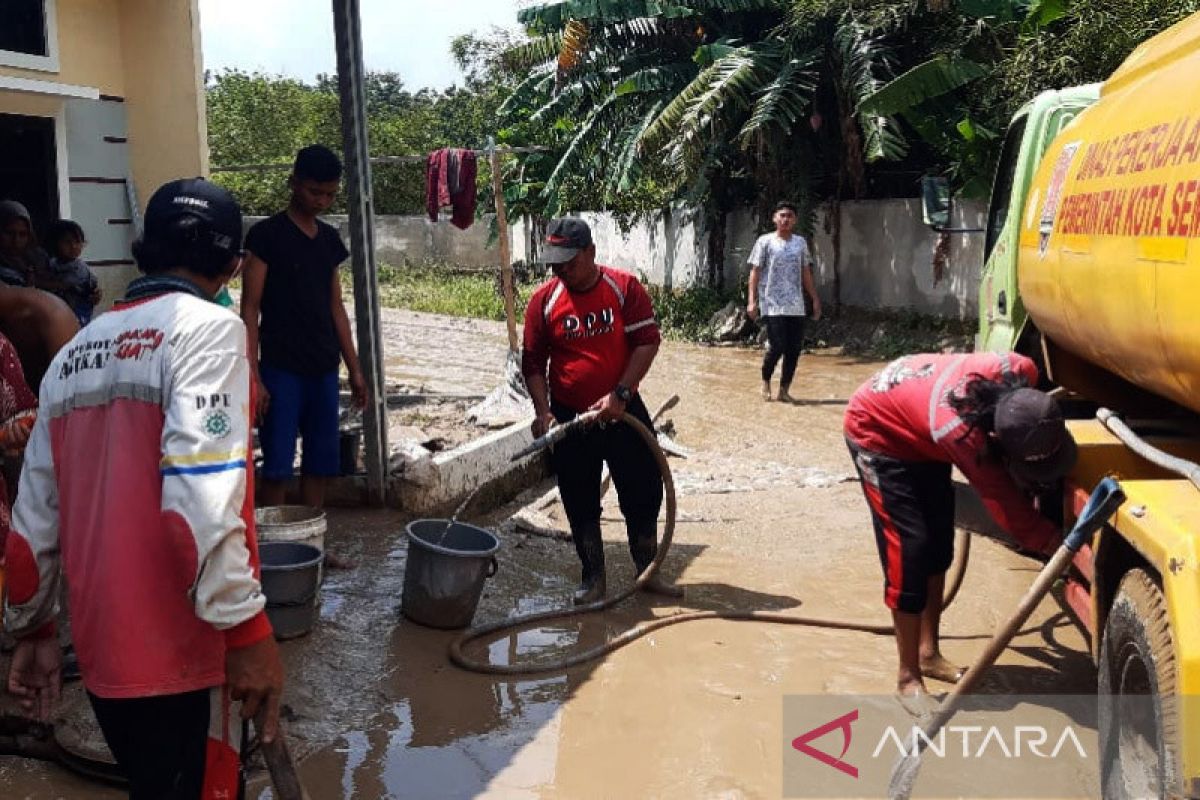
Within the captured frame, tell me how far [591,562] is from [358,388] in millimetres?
1587

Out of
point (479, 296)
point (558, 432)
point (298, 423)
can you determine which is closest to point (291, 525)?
point (298, 423)

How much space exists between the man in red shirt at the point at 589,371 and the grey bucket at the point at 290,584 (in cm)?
125

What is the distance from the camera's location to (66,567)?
2.43m

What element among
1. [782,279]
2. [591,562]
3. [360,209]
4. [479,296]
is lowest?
[591,562]

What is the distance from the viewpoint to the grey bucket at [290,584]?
466cm

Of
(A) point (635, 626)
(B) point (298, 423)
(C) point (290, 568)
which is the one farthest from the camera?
(B) point (298, 423)

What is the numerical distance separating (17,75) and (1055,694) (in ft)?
22.1

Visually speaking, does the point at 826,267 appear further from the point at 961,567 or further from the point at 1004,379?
the point at 1004,379

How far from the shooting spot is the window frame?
714 cm

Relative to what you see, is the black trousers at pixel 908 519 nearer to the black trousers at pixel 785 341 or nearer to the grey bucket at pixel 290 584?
Answer: the grey bucket at pixel 290 584

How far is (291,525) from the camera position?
4.96 m

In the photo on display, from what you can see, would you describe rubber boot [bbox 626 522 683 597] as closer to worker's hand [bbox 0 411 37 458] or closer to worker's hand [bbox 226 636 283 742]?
worker's hand [bbox 0 411 37 458]

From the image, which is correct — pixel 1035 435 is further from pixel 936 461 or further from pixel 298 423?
pixel 298 423

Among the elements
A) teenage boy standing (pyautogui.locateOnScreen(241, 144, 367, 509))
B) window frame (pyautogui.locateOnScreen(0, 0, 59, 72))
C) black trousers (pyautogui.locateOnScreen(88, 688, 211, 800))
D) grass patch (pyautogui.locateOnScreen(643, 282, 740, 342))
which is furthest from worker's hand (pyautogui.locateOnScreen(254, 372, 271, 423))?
grass patch (pyautogui.locateOnScreen(643, 282, 740, 342))
